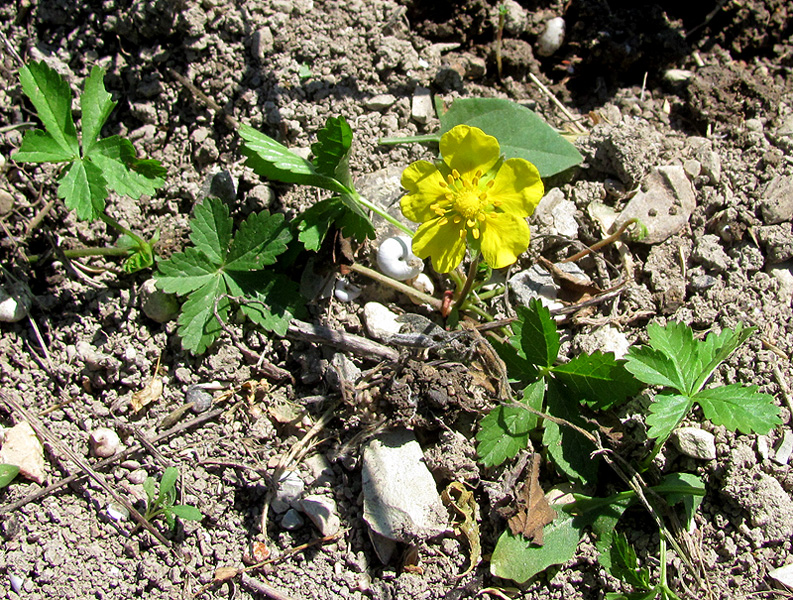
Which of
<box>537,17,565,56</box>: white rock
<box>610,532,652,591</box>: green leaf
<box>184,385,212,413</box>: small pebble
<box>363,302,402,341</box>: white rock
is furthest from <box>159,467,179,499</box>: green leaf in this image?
<box>537,17,565,56</box>: white rock

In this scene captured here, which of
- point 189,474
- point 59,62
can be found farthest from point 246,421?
point 59,62

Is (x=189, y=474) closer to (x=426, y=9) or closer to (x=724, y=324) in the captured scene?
(x=724, y=324)

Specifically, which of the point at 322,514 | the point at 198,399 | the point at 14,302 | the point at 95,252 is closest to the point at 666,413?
the point at 322,514

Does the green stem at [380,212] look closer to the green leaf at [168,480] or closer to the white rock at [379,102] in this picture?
the white rock at [379,102]

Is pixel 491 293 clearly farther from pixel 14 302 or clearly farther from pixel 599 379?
pixel 14 302

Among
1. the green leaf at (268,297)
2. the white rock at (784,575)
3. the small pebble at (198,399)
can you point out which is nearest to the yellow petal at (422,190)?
the green leaf at (268,297)
